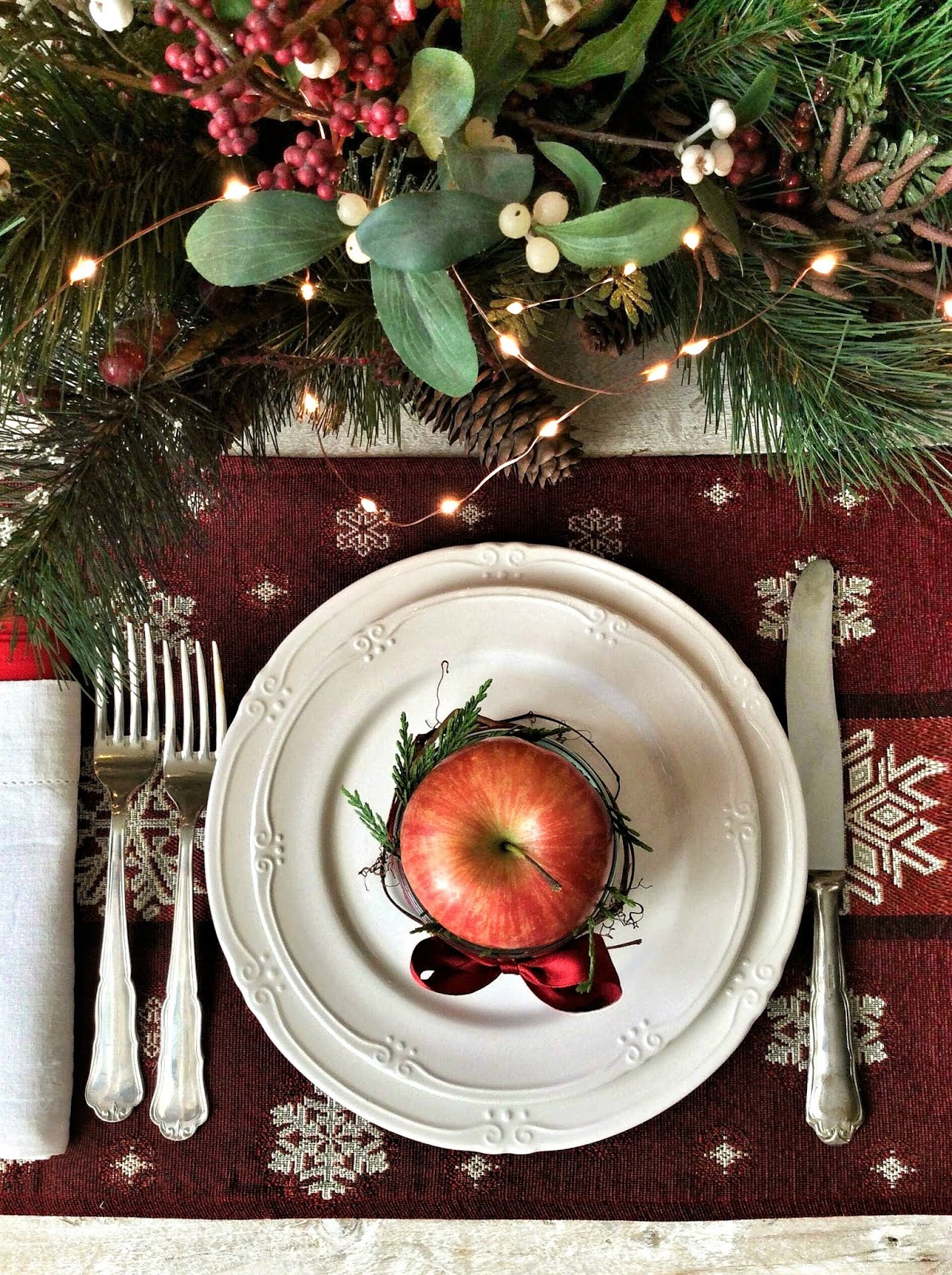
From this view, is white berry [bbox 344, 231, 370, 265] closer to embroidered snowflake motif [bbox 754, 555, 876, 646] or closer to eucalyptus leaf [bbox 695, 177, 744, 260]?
eucalyptus leaf [bbox 695, 177, 744, 260]

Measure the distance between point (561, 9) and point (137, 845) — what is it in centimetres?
57

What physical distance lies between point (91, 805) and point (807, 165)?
60cm

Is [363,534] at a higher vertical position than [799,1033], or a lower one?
higher

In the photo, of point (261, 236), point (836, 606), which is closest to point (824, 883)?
point (836, 606)

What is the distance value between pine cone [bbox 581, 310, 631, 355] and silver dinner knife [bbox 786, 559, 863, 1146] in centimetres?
24

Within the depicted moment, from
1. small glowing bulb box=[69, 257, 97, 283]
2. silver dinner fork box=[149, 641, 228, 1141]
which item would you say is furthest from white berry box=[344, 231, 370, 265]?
silver dinner fork box=[149, 641, 228, 1141]

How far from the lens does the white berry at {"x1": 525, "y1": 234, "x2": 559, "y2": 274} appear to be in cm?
45

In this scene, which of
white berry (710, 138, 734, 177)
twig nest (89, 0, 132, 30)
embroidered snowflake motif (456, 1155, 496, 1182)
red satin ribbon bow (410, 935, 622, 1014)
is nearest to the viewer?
twig nest (89, 0, 132, 30)

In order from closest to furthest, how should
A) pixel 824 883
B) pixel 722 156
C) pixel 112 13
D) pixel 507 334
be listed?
1. pixel 112 13
2. pixel 722 156
3. pixel 507 334
4. pixel 824 883

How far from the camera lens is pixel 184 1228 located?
70cm

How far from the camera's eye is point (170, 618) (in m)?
0.70

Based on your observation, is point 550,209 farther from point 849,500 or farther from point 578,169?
point 849,500

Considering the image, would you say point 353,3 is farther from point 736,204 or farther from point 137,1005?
point 137,1005

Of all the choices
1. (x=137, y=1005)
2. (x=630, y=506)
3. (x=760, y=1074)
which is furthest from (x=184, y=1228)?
(x=630, y=506)
